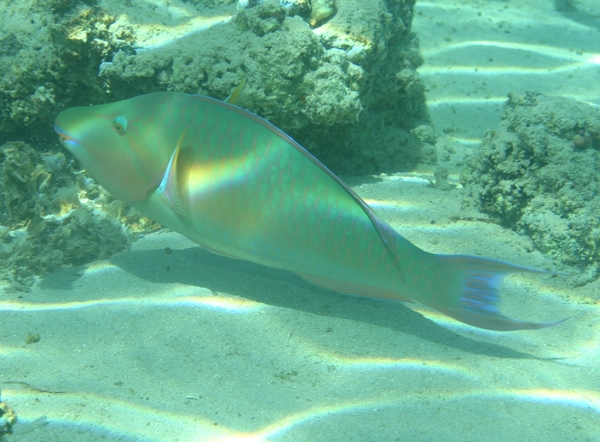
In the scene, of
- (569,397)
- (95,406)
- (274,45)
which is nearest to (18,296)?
(95,406)

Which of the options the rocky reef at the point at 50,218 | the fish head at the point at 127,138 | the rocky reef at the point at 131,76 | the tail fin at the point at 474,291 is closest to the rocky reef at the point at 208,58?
the rocky reef at the point at 131,76

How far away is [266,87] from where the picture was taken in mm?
3223

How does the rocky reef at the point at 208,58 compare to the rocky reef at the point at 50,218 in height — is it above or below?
above

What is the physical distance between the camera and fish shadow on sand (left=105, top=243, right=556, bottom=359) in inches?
94.6

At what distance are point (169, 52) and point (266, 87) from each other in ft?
2.72

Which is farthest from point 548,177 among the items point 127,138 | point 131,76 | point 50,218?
point 50,218

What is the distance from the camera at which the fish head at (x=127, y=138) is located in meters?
2.19

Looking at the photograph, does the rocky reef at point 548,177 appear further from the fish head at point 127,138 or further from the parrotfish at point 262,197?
the fish head at point 127,138

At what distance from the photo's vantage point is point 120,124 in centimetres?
218

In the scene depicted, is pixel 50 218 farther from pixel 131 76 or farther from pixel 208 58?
pixel 208 58

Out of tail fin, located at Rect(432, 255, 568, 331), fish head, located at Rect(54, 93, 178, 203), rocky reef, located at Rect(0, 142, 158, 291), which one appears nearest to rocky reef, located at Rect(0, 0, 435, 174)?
rocky reef, located at Rect(0, 142, 158, 291)

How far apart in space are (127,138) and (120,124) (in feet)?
0.24

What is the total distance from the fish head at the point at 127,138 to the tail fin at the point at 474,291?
1.49 m

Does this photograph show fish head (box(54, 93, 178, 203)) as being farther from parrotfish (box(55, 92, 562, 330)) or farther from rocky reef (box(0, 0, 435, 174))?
rocky reef (box(0, 0, 435, 174))
